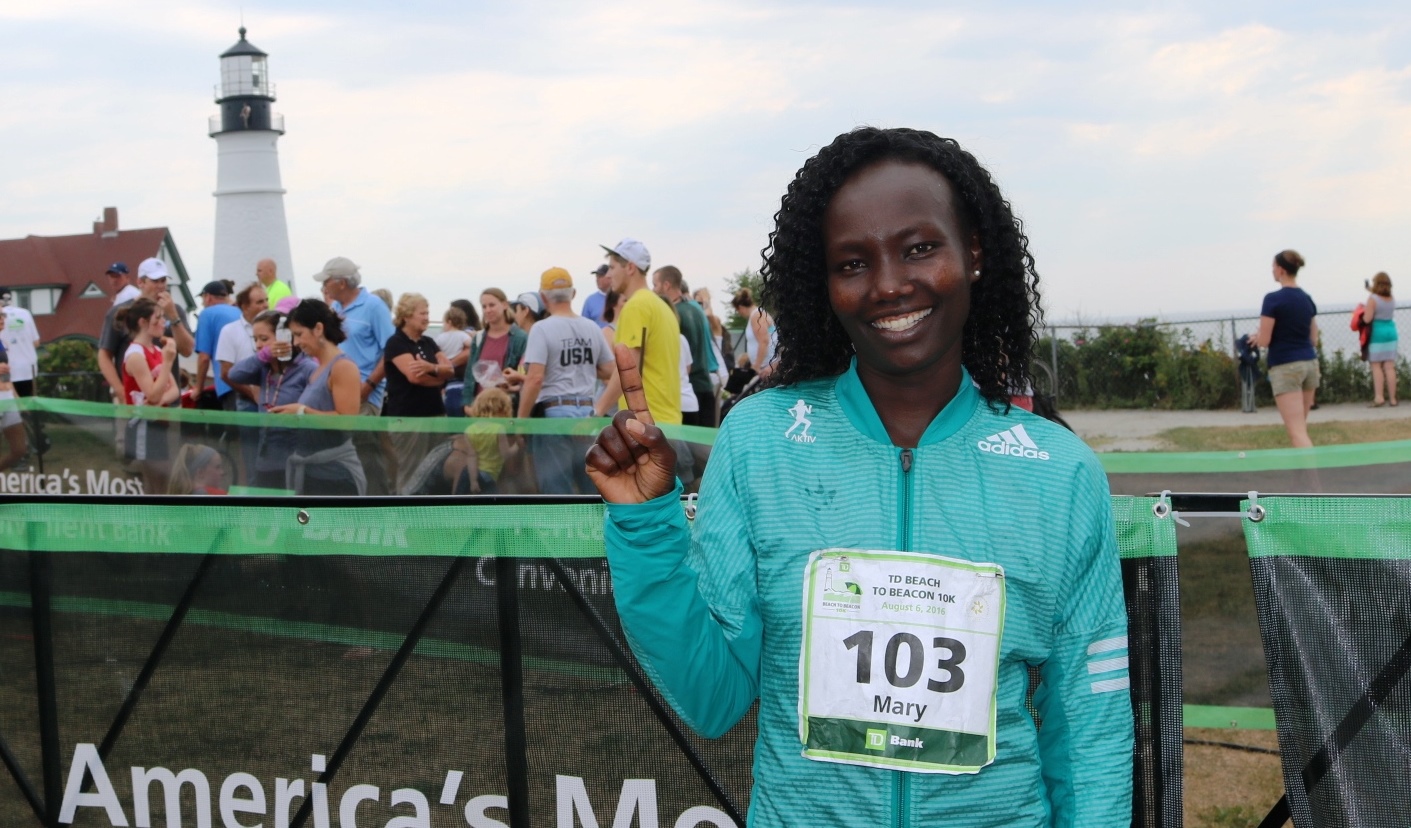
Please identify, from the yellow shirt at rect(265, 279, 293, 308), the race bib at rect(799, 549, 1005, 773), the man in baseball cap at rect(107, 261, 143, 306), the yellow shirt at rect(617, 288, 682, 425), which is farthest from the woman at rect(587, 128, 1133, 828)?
the man in baseball cap at rect(107, 261, 143, 306)

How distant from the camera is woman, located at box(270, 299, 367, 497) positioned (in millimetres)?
8297

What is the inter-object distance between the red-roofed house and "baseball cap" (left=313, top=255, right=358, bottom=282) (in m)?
56.2

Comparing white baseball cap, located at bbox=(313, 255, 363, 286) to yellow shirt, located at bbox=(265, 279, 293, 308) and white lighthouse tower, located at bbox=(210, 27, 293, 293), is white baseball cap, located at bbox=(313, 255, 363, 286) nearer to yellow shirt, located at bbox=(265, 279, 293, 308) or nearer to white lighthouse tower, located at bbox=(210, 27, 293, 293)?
yellow shirt, located at bbox=(265, 279, 293, 308)

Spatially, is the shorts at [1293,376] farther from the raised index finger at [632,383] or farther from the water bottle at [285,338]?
the raised index finger at [632,383]

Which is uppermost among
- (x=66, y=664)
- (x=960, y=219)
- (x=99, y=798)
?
(x=960, y=219)

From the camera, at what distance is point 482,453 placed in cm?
802

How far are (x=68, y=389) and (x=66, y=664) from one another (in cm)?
2950

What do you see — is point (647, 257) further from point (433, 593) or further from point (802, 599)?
point (802, 599)

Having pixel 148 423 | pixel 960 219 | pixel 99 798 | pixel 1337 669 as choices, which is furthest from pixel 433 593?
pixel 148 423

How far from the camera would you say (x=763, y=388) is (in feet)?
8.07

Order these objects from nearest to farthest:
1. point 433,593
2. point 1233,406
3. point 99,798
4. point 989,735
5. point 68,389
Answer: point 989,735, point 433,593, point 99,798, point 1233,406, point 68,389

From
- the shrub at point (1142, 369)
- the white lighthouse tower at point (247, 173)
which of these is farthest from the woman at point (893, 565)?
the white lighthouse tower at point (247, 173)

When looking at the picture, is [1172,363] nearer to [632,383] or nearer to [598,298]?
[598,298]

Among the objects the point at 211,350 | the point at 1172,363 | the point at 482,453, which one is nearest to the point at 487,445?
the point at 482,453
